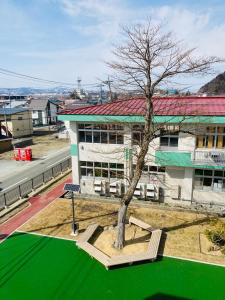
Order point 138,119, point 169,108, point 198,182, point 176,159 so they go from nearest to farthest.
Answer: point 138,119, point 176,159, point 169,108, point 198,182

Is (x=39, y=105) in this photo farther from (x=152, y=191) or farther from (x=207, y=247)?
(x=207, y=247)

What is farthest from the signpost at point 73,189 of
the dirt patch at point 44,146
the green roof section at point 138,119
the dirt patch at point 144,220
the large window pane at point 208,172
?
the dirt patch at point 44,146

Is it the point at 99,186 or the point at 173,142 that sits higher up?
the point at 173,142

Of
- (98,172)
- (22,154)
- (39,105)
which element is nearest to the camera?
(98,172)

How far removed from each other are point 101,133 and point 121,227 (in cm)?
729

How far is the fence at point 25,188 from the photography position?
60.2ft

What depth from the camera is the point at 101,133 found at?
718 inches

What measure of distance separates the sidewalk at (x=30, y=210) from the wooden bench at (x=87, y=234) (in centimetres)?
400

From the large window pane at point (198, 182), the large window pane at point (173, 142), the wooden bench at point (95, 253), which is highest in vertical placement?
the large window pane at point (173, 142)

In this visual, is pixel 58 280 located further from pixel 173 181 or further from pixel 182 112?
pixel 182 112

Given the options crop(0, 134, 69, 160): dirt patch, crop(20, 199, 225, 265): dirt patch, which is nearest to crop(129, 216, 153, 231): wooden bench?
crop(20, 199, 225, 265): dirt patch

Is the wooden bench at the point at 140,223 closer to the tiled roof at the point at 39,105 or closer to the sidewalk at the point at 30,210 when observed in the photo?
the sidewalk at the point at 30,210

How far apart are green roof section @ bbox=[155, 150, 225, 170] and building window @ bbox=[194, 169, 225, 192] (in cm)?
106

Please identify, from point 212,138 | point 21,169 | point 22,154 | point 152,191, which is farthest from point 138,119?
point 22,154
